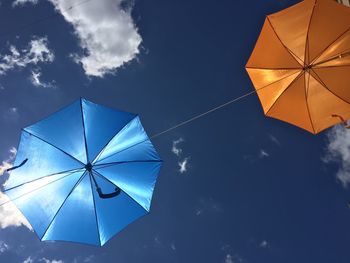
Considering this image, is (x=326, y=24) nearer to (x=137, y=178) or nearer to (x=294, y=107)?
(x=294, y=107)

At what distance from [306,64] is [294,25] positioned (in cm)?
93

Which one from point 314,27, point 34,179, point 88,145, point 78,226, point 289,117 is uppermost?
point 314,27

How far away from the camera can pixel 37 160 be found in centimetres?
734

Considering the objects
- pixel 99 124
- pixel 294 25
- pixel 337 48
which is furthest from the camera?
pixel 99 124

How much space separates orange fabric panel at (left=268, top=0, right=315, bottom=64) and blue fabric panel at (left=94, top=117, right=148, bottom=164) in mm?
3996

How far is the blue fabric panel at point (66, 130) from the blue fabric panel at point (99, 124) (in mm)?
146

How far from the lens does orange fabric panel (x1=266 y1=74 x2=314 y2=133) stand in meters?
7.68

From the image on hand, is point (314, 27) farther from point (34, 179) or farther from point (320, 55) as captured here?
point (34, 179)

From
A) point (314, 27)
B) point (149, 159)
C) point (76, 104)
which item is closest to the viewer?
point (314, 27)

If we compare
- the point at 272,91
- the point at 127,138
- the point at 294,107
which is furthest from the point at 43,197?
the point at 294,107

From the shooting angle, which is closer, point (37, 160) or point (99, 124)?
point (37, 160)

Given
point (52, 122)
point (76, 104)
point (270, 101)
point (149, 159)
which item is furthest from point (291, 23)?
point (52, 122)

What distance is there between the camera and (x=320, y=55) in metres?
7.00

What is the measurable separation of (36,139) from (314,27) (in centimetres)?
682
